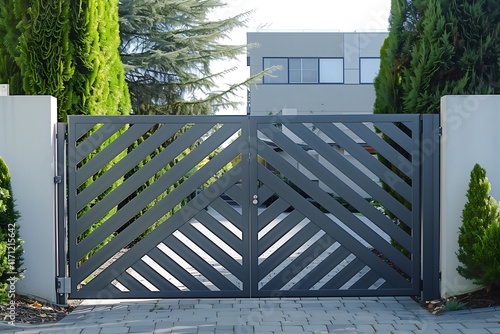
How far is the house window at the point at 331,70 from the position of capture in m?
30.3

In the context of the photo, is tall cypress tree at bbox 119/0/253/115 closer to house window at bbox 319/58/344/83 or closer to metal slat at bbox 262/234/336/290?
metal slat at bbox 262/234/336/290

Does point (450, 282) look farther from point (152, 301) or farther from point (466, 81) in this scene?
point (152, 301)

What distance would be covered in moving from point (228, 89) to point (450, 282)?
31.2ft

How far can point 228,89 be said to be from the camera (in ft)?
50.1

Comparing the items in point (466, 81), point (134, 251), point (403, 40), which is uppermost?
point (403, 40)

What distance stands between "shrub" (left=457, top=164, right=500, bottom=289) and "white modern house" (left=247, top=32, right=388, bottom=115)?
23548 millimetres

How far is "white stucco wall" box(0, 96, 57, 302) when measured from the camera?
659 cm

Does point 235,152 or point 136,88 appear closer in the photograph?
point 235,152

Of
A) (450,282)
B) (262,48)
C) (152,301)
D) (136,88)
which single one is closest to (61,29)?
(152,301)

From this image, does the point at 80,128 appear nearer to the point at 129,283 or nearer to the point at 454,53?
the point at 129,283

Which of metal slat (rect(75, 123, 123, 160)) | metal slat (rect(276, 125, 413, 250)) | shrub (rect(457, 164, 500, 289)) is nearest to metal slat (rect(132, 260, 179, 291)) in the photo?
metal slat (rect(75, 123, 123, 160))

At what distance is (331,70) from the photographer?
100.0 feet

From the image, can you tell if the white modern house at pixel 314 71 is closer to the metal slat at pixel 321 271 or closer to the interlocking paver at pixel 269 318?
the metal slat at pixel 321 271

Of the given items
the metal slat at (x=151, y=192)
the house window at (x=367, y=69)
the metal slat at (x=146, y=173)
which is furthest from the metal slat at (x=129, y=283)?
the house window at (x=367, y=69)
